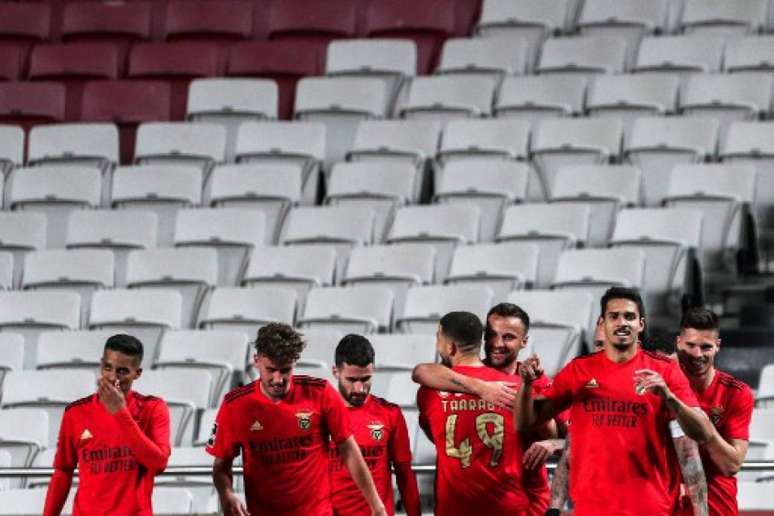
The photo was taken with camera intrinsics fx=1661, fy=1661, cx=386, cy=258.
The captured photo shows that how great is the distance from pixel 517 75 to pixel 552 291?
11.1 ft

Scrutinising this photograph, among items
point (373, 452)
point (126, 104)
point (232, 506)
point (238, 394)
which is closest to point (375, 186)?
point (126, 104)

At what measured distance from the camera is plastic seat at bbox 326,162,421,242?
12742 millimetres

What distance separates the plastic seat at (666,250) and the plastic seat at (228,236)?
2730 millimetres

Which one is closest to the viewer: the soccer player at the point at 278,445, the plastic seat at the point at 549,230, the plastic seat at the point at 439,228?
the soccer player at the point at 278,445

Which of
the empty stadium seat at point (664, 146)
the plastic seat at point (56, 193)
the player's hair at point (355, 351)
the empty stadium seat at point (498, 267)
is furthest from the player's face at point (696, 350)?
the plastic seat at point (56, 193)

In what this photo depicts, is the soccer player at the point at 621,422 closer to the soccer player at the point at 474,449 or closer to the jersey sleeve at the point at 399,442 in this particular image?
the soccer player at the point at 474,449

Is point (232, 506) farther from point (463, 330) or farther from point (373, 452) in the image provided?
point (463, 330)

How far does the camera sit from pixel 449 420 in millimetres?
7375

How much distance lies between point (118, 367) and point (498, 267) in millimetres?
4533

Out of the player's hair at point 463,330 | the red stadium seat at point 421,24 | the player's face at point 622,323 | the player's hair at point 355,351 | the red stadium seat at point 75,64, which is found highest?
the red stadium seat at point 421,24

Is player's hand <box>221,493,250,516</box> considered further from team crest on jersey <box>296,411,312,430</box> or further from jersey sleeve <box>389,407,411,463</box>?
jersey sleeve <box>389,407,411,463</box>

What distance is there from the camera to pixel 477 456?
24.1ft

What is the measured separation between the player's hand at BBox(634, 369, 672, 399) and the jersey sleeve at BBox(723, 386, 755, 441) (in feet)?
3.22

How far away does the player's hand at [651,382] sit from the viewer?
20.0ft
